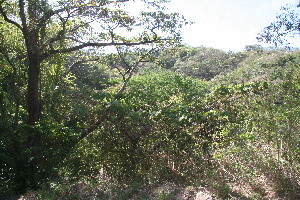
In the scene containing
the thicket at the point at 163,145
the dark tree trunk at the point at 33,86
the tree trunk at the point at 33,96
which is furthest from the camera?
the tree trunk at the point at 33,96

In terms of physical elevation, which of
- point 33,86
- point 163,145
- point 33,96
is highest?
point 33,86

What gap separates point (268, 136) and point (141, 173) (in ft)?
6.97

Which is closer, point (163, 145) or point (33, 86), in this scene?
point (163, 145)

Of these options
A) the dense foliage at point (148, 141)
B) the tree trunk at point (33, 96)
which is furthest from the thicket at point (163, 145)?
the tree trunk at point (33, 96)

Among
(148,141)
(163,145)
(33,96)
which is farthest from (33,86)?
(163,145)

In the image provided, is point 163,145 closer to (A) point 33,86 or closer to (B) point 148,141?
(B) point 148,141

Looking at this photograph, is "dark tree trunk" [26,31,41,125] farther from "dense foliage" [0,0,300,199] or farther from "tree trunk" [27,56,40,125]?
"dense foliage" [0,0,300,199]

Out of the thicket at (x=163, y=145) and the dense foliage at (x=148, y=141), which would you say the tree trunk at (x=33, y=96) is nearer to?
the dense foliage at (x=148, y=141)

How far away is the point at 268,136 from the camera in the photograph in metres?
3.55

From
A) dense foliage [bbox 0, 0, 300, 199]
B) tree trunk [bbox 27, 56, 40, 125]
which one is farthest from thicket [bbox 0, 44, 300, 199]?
tree trunk [bbox 27, 56, 40, 125]

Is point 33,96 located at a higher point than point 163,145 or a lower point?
higher

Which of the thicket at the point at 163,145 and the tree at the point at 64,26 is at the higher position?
the tree at the point at 64,26

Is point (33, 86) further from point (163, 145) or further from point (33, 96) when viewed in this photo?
point (163, 145)

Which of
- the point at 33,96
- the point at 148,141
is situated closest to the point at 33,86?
the point at 33,96
